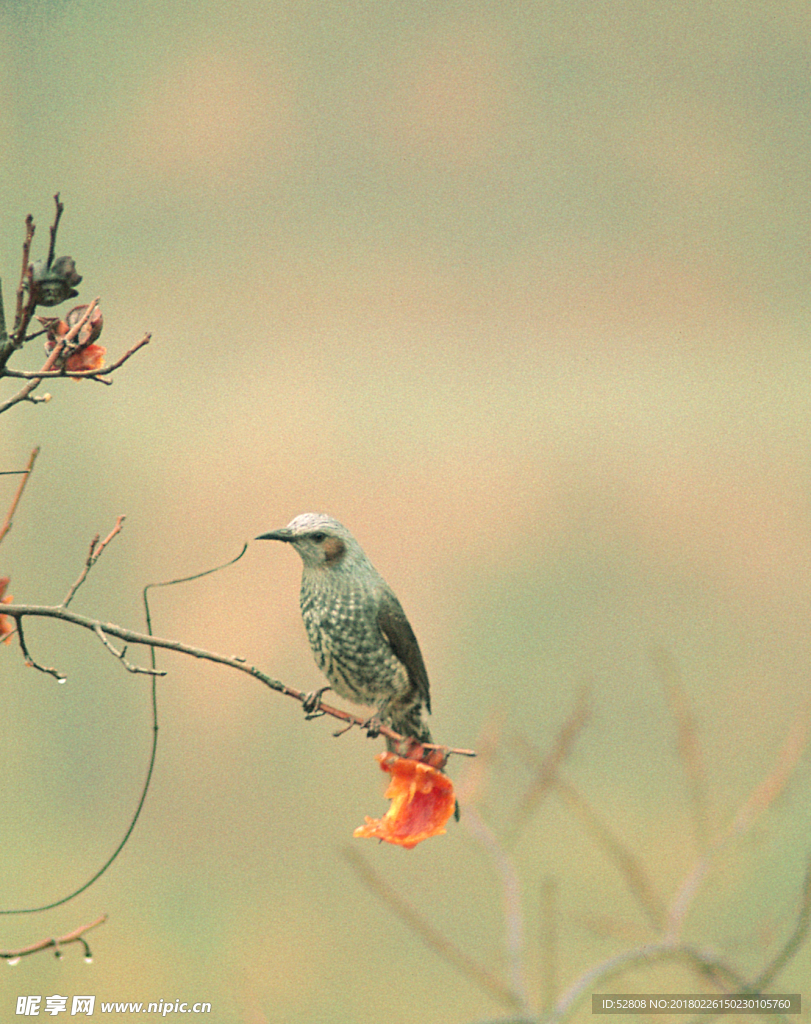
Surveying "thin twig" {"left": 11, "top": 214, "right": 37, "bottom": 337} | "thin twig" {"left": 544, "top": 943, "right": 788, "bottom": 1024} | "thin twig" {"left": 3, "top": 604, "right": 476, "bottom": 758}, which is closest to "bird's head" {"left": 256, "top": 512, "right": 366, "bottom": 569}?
"thin twig" {"left": 3, "top": 604, "right": 476, "bottom": 758}

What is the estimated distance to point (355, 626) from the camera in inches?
48.6

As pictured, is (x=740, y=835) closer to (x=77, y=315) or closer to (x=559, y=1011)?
(x=559, y=1011)

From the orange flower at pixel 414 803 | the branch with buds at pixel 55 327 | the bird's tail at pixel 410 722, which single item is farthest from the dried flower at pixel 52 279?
the bird's tail at pixel 410 722

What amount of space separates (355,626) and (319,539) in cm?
19

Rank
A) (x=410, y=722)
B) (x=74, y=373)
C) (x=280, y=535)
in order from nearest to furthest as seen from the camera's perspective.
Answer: (x=74, y=373)
(x=280, y=535)
(x=410, y=722)

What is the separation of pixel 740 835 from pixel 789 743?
0.51 metres

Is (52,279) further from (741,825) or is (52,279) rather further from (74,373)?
(741,825)

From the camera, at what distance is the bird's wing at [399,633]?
4.08 ft

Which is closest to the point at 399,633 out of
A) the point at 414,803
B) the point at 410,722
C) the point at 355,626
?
the point at 355,626

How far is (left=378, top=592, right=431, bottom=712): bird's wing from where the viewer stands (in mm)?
1244

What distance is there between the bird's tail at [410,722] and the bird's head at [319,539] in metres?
0.32

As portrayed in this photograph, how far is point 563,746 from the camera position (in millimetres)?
2057

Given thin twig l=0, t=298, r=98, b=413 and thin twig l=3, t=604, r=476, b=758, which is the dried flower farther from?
thin twig l=3, t=604, r=476, b=758

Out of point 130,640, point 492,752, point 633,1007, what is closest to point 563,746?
point 492,752
